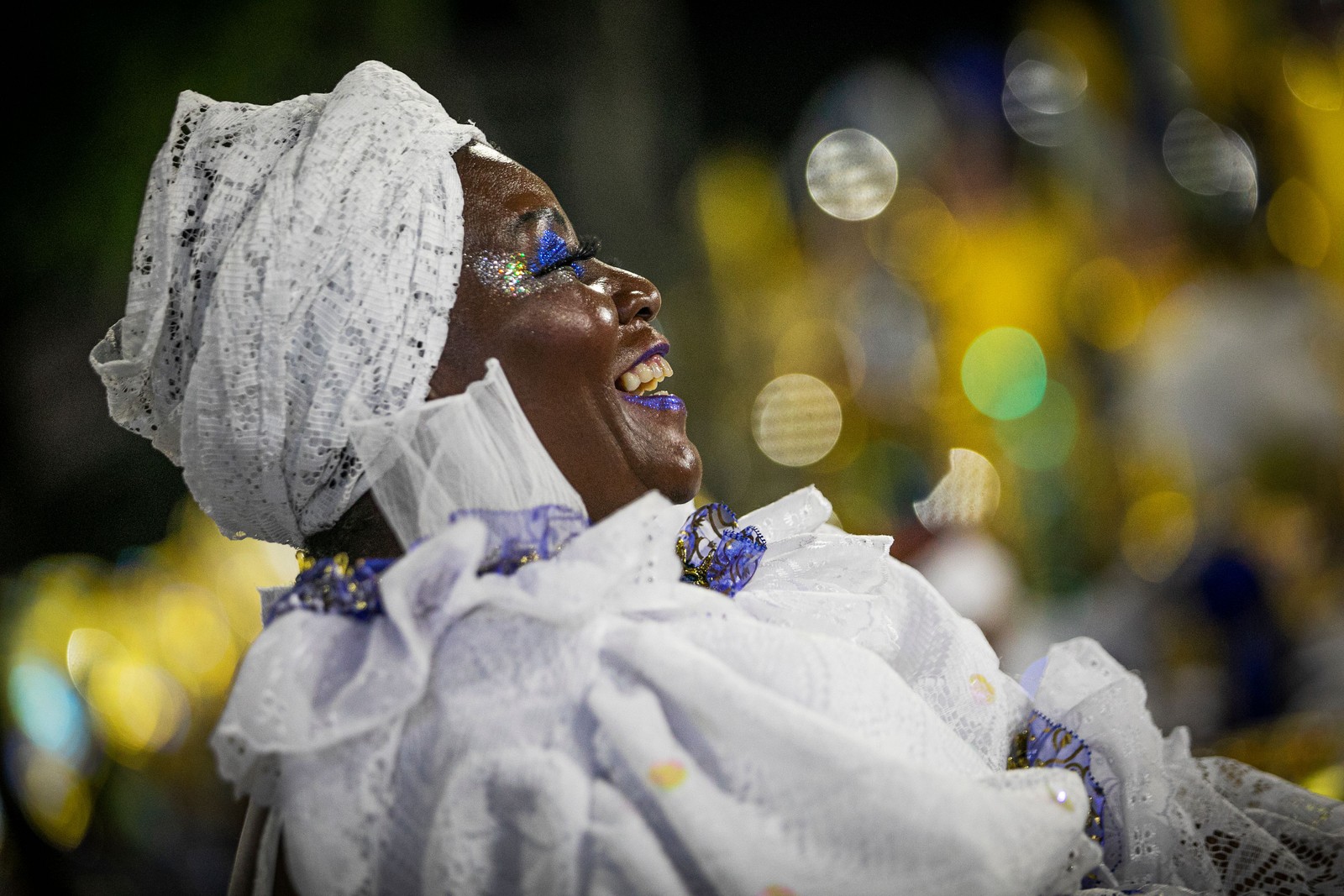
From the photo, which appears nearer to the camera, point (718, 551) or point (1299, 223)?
point (718, 551)

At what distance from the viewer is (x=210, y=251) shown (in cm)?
154

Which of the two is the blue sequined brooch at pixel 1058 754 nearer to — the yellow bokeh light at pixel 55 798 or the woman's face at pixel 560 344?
the woman's face at pixel 560 344

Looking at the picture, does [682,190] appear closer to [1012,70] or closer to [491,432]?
[1012,70]

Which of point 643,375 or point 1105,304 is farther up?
point 1105,304

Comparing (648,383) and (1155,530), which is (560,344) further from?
(1155,530)

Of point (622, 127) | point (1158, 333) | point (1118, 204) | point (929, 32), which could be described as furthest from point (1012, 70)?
point (622, 127)

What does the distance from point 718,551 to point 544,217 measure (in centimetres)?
61

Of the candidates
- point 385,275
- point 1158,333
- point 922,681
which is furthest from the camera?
point 1158,333

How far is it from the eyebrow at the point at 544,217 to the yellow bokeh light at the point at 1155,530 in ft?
16.6

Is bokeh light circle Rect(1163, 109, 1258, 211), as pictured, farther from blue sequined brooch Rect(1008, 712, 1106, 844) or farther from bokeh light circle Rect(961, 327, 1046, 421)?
blue sequined brooch Rect(1008, 712, 1106, 844)

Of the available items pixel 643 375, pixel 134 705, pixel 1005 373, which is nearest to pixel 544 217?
pixel 643 375

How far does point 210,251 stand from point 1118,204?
22.6 feet

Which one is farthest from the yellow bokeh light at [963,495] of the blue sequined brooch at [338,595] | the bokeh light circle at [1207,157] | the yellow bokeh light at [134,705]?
the blue sequined brooch at [338,595]

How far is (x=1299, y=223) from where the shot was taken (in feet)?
20.0
